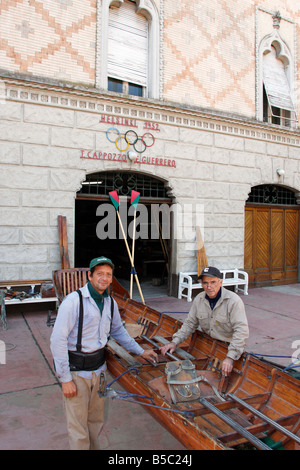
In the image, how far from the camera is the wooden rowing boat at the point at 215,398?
2.72 meters

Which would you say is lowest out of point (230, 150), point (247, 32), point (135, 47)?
point (230, 150)

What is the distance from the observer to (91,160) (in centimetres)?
841

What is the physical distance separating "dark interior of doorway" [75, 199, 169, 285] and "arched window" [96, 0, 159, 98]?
446cm

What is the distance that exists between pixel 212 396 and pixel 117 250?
1165 centimetres

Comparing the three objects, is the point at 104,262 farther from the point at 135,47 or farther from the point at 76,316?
the point at 135,47

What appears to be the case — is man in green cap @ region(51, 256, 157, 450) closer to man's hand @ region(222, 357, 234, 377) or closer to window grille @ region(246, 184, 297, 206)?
man's hand @ region(222, 357, 234, 377)

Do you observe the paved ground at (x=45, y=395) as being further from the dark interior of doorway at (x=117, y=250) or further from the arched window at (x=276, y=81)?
the arched window at (x=276, y=81)

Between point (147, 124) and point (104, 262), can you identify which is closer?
point (104, 262)

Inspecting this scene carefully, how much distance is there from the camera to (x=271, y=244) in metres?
11.8

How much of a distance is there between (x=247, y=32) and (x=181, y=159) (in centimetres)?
504

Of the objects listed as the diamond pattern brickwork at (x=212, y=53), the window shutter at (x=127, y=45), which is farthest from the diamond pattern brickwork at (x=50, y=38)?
the diamond pattern brickwork at (x=212, y=53)

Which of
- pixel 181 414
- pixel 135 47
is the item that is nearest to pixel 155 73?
pixel 135 47

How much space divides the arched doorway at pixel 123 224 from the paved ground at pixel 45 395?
3300 mm
